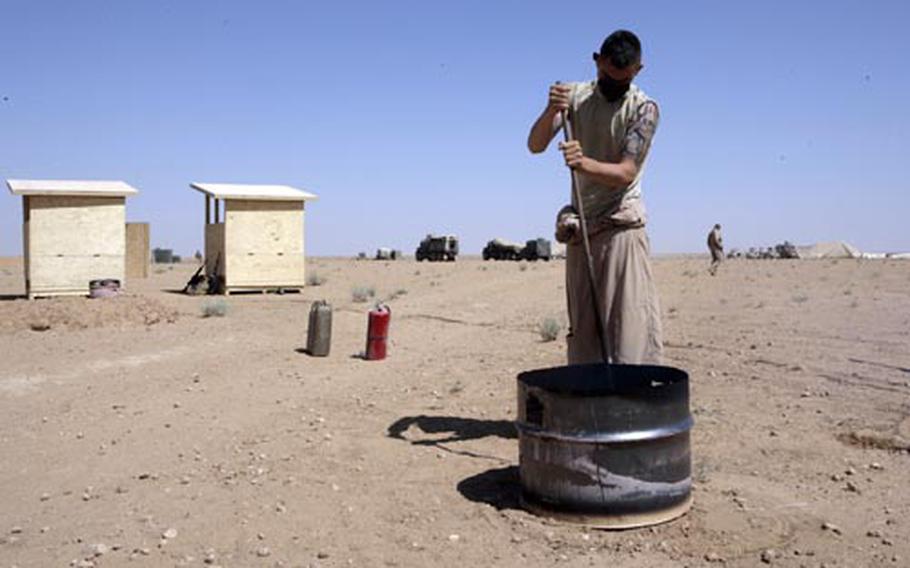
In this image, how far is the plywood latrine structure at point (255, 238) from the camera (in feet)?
61.5

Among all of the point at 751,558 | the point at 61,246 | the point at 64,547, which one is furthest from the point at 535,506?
the point at 61,246

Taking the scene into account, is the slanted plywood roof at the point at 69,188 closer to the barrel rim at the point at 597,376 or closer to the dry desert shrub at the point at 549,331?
the dry desert shrub at the point at 549,331

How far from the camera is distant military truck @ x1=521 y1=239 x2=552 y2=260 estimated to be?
1964 inches

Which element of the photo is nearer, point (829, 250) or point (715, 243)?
point (715, 243)

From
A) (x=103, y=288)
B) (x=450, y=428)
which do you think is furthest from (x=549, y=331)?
(x=103, y=288)

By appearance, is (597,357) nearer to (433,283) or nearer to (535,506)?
(535,506)

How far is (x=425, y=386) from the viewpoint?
691 cm

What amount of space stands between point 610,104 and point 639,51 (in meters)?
0.30

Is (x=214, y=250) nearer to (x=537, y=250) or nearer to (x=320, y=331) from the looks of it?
(x=320, y=331)

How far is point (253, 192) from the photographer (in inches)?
760

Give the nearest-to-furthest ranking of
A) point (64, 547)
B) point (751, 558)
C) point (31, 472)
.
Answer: point (751, 558) < point (64, 547) < point (31, 472)

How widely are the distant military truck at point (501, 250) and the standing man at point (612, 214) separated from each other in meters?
47.6

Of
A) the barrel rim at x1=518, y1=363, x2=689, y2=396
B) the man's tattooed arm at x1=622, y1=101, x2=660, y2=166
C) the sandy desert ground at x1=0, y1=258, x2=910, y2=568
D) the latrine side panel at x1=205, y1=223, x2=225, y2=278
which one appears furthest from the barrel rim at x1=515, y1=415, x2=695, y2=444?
the latrine side panel at x1=205, y1=223, x2=225, y2=278

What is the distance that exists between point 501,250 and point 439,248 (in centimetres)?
519
